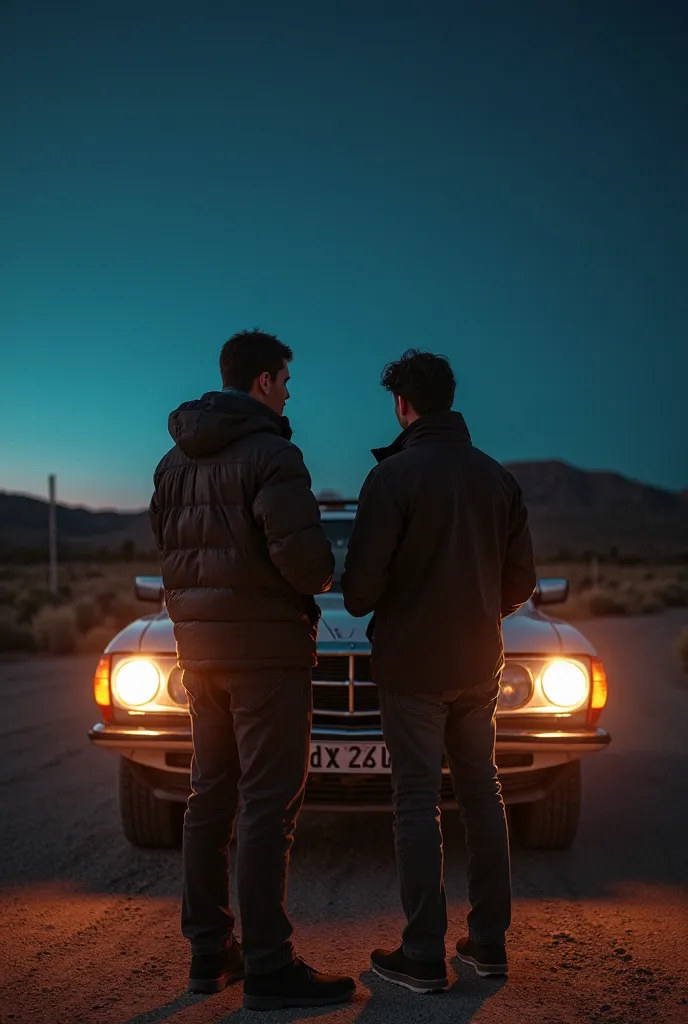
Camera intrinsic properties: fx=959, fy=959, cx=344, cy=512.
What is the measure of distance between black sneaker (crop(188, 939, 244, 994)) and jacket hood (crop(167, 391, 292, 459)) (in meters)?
1.62

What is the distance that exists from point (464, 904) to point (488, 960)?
2.74 feet

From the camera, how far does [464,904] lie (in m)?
4.00

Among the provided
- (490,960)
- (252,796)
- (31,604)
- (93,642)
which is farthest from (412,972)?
(31,604)

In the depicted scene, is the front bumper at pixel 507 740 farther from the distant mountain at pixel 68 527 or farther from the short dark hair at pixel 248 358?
the distant mountain at pixel 68 527

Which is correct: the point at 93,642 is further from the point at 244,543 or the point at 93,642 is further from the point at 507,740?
the point at 244,543

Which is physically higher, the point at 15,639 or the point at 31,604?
the point at 31,604

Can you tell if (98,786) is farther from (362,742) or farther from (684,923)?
(684,923)

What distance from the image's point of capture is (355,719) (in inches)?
163

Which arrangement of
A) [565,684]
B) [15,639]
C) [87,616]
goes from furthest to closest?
1. [87,616]
2. [15,639]
3. [565,684]

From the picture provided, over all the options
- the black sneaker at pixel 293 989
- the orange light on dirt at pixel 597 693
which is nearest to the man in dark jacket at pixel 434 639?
the black sneaker at pixel 293 989

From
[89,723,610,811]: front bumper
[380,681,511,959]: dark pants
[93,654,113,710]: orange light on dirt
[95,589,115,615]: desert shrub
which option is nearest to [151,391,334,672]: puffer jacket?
[380,681,511,959]: dark pants

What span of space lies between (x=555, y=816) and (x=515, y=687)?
77cm

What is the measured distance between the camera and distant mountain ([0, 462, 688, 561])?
10612 cm

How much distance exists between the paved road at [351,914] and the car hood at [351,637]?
1.04m
